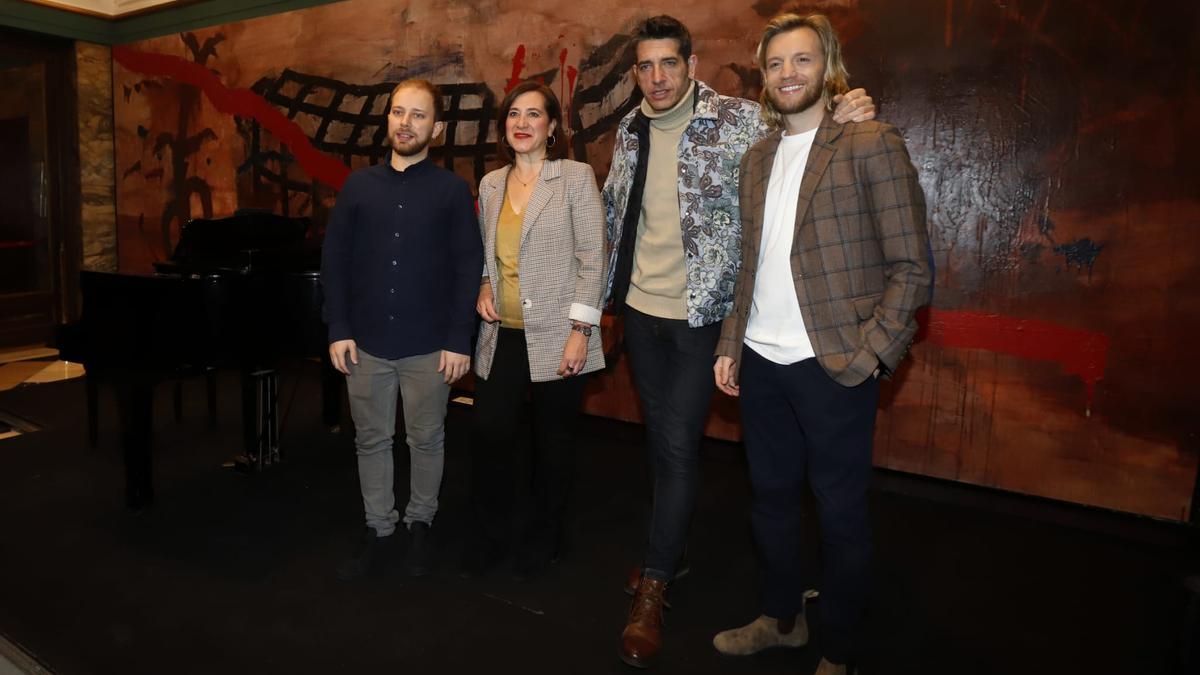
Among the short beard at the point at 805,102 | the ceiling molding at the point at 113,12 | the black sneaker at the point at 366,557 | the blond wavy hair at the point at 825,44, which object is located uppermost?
the ceiling molding at the point at 113,12

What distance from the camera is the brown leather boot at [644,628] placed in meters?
2.00

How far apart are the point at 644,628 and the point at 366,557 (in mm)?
977

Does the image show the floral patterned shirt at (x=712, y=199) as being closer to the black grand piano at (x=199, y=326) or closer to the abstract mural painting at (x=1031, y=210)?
the abstract mural painting at (x=1031, y=210)

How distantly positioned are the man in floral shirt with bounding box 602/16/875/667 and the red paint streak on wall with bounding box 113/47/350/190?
3.54m

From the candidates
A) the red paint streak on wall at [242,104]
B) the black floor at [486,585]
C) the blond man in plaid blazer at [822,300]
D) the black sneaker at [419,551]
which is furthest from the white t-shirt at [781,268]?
the red paint streak on wall at [242,104]

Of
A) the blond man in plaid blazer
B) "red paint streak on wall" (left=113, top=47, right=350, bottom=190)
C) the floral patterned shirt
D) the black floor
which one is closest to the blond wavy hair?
the blond man in plaid blazer

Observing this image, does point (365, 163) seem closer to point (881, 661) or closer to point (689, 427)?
point (689, 427)

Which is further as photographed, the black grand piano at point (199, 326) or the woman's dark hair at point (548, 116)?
the black grand piano at point (199, 326)

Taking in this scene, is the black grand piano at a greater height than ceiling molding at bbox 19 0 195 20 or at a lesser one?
lesser

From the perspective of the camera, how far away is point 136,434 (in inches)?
115

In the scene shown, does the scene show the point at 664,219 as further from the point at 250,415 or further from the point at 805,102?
the point at 250,415

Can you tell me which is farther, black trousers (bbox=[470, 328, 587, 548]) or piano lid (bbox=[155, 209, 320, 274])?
piano lid (bbox=[155, 209, 320, 274])

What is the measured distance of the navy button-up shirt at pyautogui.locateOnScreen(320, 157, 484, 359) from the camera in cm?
231

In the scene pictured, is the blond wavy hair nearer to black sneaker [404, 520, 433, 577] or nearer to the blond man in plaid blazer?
the blond man in plaid blazer
